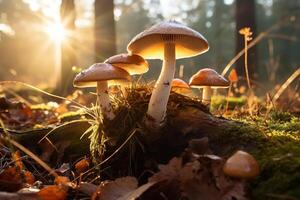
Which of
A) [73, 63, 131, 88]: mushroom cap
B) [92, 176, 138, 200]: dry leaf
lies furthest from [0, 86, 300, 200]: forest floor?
[73, 63, 131, 88]: mushroom cap

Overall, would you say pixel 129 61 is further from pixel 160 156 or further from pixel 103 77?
pixel 160 156

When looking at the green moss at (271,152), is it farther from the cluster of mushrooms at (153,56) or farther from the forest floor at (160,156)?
the cluster of mushrooms at (153,56)

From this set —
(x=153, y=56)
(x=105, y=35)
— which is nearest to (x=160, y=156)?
(x=153, y=56)

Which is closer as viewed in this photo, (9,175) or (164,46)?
(9,175)

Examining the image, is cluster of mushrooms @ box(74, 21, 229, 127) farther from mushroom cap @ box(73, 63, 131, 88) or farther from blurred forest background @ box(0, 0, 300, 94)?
blurred forest background @ box(0, 0, 300, 94)

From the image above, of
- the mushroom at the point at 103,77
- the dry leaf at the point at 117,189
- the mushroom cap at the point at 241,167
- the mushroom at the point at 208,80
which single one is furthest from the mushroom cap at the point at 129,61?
the mushroom cap at the point at 241,167

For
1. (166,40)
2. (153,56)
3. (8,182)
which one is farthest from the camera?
(153,56)
